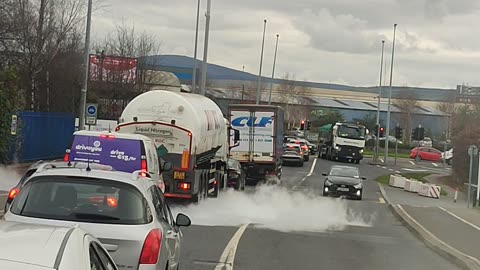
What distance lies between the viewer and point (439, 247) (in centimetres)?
1569

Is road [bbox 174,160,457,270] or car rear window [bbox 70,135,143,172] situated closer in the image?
road [bbox 174,160,457,270]

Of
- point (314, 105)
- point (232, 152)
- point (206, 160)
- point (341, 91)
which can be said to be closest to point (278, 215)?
point (206, 160)

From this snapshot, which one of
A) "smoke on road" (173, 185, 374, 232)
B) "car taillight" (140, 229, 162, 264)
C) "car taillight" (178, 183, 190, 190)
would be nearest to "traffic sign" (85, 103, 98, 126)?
A: "smoke on road" (173, 185, 374, 232)

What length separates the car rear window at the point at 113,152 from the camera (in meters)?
16.2

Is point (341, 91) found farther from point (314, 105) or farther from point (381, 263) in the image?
point (381, 263)

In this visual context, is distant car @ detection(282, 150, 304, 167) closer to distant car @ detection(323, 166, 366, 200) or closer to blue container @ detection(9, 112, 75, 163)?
blue container @ detection(9, 112, 75, 163)

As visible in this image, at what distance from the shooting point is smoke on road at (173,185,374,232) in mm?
19594

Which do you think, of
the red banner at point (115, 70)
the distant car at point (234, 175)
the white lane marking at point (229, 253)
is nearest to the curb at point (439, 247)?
the white lane marking at point (229, 253)

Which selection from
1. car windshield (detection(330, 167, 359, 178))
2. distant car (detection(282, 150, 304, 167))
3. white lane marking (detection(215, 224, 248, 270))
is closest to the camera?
white lane marking (detection(215, 224, 248, 270))

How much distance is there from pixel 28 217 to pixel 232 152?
29.2m

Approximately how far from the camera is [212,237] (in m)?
15.6

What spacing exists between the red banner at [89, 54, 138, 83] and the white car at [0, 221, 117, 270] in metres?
45.9

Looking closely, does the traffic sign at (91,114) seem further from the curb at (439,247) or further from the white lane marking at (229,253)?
the white lane marking at (229,253)

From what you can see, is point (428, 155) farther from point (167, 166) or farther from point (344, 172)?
point (167, 166)
